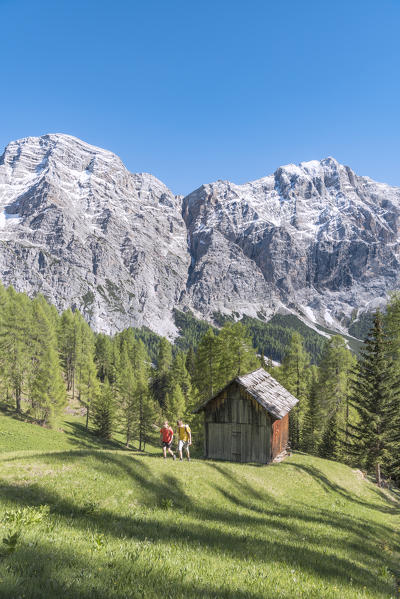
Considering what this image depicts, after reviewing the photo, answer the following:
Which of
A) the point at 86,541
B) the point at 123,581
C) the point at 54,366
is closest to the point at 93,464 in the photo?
the point at 86,541

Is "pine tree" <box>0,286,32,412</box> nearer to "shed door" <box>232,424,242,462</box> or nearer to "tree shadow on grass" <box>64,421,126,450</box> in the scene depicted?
"tree shadow on grass" <box>64,421,126,450</box>

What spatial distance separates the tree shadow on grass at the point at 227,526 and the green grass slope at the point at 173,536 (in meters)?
0.05

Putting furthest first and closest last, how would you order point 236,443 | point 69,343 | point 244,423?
point 69,343, point 236,443, point 244,423

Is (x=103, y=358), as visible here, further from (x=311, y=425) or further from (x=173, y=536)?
(x=173, y=536)

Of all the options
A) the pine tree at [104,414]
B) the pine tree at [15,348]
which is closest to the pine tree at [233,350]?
the pine tree at [104,414]

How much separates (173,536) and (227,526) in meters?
2.68

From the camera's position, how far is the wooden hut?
2938cm

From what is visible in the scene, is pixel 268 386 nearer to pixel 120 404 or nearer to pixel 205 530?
pixel 205 530

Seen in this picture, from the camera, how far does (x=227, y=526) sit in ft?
34.1

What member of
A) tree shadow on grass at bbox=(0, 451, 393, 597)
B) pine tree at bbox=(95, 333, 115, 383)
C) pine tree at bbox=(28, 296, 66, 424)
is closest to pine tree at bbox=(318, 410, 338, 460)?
tree shadow on grass at bbox=(0, 451, 393, 597)

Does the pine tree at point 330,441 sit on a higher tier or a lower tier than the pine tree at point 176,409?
lower

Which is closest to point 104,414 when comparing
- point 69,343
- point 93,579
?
point 69,343

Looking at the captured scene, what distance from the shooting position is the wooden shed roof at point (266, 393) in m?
29.5

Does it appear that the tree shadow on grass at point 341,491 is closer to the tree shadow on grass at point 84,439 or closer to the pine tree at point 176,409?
the pine tree at point 176,409
